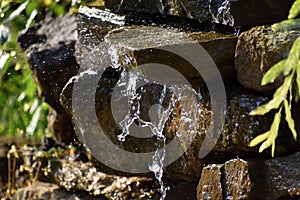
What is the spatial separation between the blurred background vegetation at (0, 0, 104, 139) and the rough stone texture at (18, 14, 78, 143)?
0.79 feet

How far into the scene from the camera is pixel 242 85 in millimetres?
2799

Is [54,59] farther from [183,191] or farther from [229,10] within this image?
[229,10]

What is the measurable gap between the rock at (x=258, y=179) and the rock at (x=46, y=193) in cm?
117

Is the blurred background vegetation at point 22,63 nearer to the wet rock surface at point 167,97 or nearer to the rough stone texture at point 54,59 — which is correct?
the rough stone texture at point 54,59

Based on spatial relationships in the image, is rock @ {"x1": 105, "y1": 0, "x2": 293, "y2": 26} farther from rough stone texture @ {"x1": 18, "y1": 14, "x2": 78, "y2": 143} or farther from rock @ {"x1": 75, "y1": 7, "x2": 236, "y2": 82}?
rough stone texture @ {"x1": 18, "y1": 14, "x2": 78, "y2": 143}

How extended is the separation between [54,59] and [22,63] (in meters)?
0.96

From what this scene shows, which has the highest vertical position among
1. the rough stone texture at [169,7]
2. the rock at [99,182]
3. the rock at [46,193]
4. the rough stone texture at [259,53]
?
the rough stone texture at [169,7]

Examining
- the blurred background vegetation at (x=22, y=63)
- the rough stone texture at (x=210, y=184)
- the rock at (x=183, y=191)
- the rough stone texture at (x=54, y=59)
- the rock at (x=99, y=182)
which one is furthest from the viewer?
the blurred background vegetation at (x=22, y=63)

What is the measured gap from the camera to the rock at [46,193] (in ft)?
12.7

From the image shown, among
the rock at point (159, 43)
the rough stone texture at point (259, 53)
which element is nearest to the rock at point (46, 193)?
the rock at point (159, 43)

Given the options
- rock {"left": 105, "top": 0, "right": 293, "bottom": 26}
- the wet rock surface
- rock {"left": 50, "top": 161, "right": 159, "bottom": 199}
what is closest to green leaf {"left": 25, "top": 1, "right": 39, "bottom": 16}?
the wet rock surface

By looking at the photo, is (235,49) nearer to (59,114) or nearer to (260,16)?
(260,16)

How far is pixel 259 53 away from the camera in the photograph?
2.62 meters

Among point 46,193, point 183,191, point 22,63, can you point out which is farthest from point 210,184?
point 22,63
